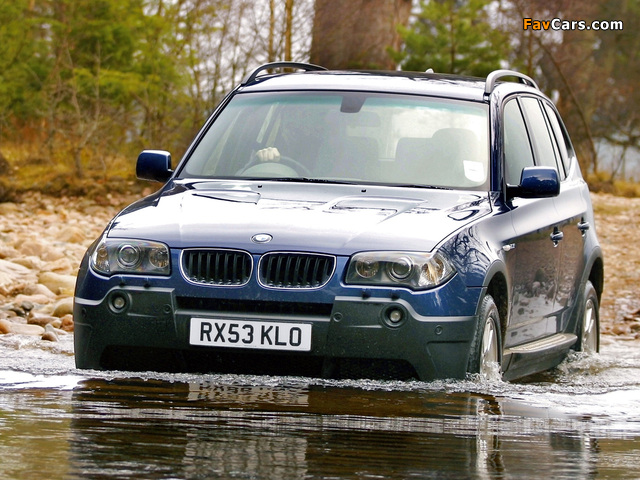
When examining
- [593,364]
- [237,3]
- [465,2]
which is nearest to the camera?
[593,364]

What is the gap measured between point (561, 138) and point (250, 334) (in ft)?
12.3

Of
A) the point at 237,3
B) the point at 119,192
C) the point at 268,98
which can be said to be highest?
the point at 237,3

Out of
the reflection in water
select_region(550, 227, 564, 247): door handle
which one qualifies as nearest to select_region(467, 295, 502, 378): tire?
the reflection in water

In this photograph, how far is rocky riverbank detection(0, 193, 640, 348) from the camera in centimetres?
942

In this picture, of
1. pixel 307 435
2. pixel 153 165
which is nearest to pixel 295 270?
pixel 307 435

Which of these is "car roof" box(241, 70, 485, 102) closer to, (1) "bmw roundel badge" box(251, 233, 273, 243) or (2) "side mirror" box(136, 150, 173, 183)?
(2) "side mirror" box(136, 150, 173, 183)

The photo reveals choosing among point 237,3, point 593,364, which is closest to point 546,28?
point 237,3

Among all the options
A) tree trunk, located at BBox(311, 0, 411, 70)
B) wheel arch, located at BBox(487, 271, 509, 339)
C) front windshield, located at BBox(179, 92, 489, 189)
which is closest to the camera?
wheel arch, located at BBox(487, 271, 509, 339)

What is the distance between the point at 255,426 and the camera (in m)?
4.64

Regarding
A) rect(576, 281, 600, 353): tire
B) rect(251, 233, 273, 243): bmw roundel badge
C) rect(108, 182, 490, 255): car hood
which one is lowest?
rect(576, 281, 600, 353): tire

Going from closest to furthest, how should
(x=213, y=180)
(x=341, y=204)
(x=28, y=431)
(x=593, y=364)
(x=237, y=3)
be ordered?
(x=28, y=431), (x=341, y=204), (x=213, y=180), (x=593, y=364), (x=237, y=3)

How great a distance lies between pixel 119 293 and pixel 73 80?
1696cm

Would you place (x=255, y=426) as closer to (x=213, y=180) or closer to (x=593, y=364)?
(x=213, y=180)

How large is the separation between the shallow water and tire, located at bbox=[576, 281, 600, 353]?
1531 millimetres
